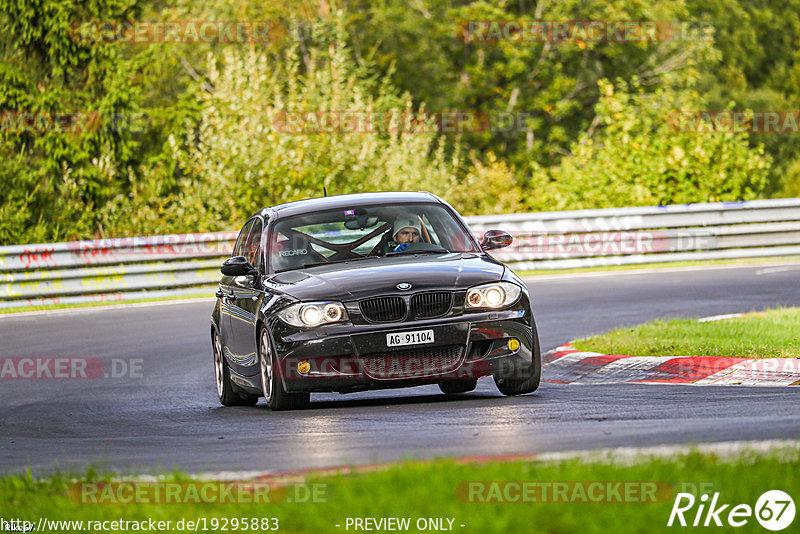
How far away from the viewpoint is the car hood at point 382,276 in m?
9.62

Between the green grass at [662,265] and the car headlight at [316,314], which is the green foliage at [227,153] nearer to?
the green grass at [662,265]

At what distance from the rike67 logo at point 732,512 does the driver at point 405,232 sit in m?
5.96

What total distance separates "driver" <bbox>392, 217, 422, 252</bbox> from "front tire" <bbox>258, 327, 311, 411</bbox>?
53.8 inches

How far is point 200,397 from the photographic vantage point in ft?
40.1

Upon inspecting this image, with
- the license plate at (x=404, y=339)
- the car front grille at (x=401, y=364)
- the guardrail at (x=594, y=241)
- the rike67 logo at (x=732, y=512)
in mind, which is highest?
the rike67 logo at (x=732, y=512)

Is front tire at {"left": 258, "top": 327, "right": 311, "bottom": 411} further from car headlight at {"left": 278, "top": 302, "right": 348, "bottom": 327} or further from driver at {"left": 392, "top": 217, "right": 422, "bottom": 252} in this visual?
driver at {"left": 392, "top": 217, "right": 422, "bottom": 252}

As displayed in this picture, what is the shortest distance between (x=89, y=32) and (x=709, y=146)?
1379 cm

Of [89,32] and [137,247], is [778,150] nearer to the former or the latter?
[89,32]

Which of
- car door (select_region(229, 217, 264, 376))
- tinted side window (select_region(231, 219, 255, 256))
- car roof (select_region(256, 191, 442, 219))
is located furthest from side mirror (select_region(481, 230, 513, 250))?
tinted side window (select_region(231, 219, 255, 256))

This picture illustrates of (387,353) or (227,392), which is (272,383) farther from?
(227,392)

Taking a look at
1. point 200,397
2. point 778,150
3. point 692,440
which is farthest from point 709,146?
point 778,150

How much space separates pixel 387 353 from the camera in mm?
9477

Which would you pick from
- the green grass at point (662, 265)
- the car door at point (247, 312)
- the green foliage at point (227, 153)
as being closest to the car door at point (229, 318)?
the car door at point (247, 312)

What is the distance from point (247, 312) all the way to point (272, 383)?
36.4 inches
